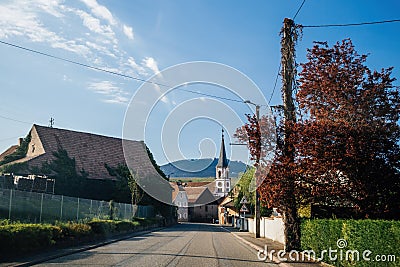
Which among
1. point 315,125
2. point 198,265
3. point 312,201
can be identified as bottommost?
point 198,265

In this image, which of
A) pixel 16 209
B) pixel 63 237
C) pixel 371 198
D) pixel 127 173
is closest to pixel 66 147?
pixel 127 173

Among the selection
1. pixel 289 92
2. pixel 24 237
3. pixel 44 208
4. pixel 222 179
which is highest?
pixel 222 179

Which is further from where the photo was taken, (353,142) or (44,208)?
(44,208)

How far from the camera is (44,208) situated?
76.3ft

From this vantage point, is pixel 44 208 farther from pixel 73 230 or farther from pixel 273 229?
pixel 273 229

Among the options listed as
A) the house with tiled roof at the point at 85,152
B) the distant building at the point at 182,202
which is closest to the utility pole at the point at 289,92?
the house with tiled roof at the point at 85,152

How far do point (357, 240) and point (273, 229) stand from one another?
1558 cm

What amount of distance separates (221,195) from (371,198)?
272 ft

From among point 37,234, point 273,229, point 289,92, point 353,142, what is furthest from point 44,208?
point 353,142

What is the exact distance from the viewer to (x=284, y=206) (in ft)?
56.6

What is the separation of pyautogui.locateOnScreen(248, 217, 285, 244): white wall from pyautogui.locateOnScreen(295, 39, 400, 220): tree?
7.47m

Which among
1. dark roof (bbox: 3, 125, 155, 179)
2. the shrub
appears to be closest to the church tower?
dark roof (bbox: 3, 125, 155, 179)

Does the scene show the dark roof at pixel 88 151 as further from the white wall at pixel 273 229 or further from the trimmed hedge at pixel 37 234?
the trimmed hedge at pixel 37 234

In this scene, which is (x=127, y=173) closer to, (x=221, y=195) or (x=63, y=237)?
(x=63, y=237)
